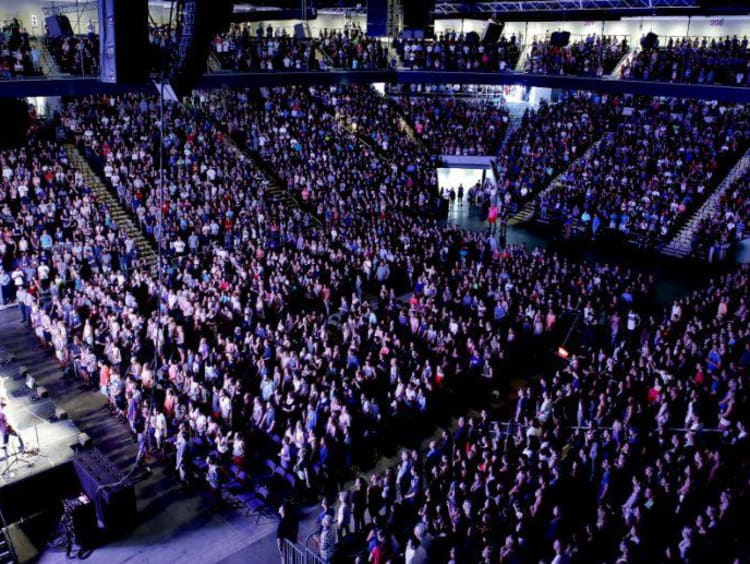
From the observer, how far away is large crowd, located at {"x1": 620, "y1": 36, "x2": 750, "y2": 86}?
2314 centimetres

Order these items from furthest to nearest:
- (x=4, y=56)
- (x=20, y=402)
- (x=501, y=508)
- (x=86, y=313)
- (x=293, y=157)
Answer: (x=293, y=157)
(x=4, y=56)
(x=86, y=313)
(x=20, y=402)
(x=501, y=508)

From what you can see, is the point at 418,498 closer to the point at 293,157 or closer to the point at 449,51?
the point at 293,157

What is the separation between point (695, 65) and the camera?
24094 millimetres

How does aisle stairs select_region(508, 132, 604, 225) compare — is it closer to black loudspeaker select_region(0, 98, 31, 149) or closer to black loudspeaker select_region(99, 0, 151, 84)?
black loudspeaker select_region(0, 98, 31, 149)

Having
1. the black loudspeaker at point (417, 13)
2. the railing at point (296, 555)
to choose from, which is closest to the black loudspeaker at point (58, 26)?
the black loudspeaker at point (417, 13)

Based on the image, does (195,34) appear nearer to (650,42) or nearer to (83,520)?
(83,520)

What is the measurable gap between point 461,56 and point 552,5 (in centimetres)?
475

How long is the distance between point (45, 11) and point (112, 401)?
20835mm

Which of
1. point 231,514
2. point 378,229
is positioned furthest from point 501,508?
point 378,229

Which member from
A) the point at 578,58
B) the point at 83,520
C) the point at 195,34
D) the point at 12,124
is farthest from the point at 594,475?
the point at 578,58

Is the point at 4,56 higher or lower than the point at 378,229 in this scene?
higher

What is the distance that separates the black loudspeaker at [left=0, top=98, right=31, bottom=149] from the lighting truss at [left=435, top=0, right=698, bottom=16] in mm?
18048

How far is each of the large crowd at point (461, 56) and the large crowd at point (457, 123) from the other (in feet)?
8.80

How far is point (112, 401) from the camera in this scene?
12422 millimetres
